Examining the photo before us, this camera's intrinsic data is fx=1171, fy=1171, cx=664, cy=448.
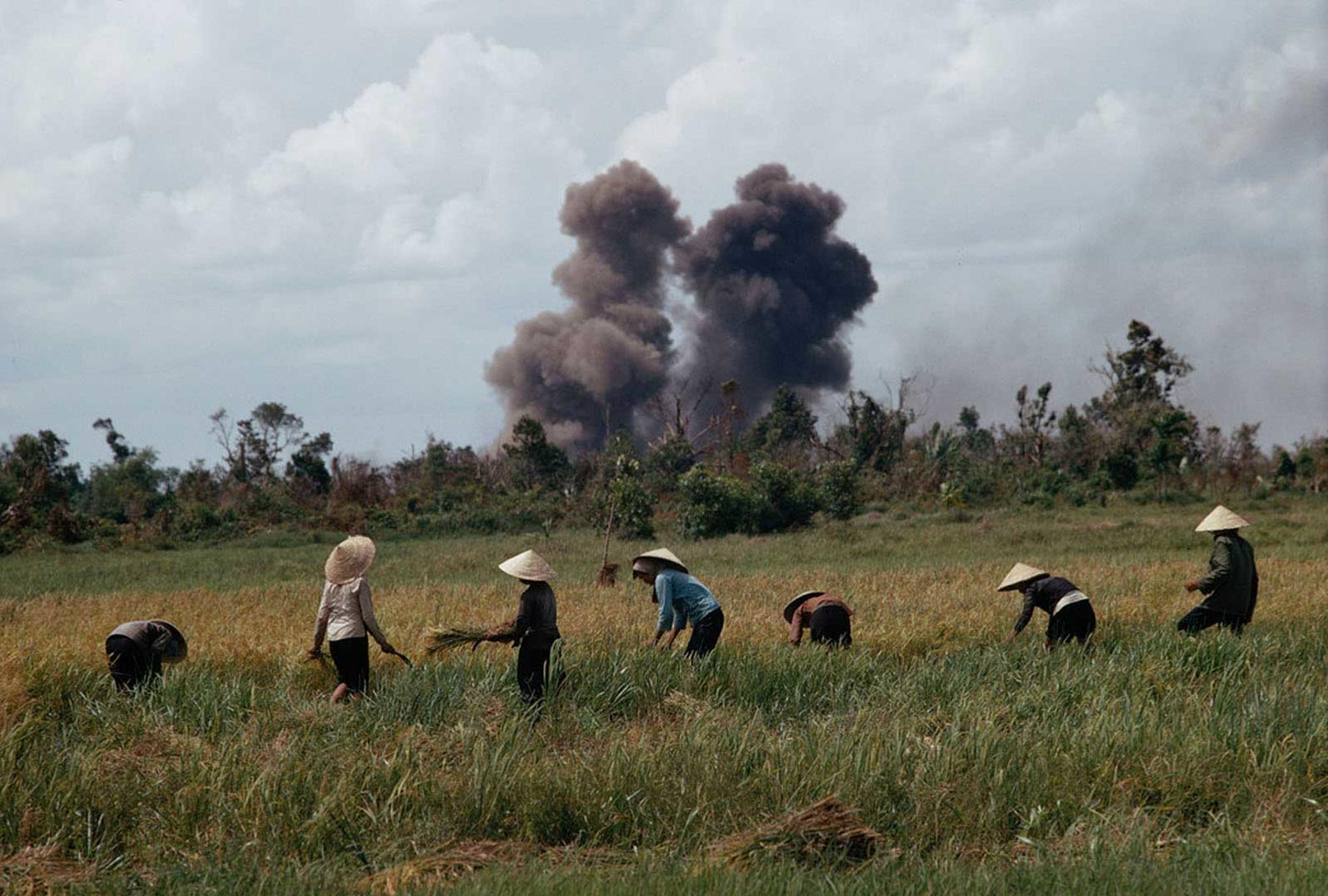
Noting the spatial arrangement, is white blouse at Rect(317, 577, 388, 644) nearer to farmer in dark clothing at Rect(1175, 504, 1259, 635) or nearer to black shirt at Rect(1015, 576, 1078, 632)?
black shirt at Rect(1015, 576, 1078, 632)

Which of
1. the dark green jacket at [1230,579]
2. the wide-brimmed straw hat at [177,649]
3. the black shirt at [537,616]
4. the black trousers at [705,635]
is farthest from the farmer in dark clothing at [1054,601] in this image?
the wide-brimmed straw hat at [177,649]

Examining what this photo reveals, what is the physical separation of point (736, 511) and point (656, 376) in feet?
105

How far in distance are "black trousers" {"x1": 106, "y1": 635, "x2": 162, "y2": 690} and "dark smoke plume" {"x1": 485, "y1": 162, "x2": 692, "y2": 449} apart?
5207cm

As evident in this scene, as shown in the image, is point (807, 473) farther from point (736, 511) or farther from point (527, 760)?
point (527, 760)

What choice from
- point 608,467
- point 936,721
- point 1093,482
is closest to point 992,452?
point 1093,482

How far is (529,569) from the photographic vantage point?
Answer: 761cm

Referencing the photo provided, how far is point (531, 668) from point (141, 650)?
278 centimetres

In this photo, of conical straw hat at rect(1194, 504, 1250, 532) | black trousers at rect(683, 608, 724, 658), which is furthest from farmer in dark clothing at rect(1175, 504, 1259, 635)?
black trousers at rect(683, 608, 724, 658)

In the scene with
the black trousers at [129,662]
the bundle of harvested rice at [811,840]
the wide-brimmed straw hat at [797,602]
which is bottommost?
the bundle of harvested rice at [811,840]

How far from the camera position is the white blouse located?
7844 mm

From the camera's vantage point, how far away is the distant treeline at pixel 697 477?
32.9 meters

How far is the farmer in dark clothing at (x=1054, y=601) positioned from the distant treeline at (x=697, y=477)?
18.6 metres

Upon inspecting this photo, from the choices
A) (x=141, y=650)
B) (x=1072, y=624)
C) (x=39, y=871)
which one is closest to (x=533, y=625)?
(x=141, y=650)

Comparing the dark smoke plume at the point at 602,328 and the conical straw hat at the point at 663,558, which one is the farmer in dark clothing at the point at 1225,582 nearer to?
the conical straw hat at the point at 663,558
